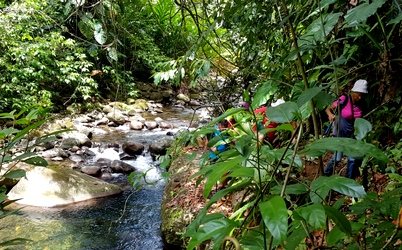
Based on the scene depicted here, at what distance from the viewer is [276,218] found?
0.55 metres

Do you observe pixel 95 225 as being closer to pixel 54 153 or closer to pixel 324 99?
pixel 54 153

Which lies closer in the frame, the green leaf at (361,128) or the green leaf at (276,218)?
the green leaf at (276,218)

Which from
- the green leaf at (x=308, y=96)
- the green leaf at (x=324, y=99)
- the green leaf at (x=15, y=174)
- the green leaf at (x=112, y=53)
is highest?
the green leaf at (x=112, y=53)

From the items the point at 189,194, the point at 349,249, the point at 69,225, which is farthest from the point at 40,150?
the point at 349,249

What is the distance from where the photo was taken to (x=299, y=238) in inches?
30.3

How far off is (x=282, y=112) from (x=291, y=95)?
29.4 inches

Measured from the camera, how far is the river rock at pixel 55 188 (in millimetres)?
4906

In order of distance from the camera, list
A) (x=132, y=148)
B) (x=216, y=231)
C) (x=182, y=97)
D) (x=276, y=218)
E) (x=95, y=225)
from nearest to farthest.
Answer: (x=276, y=218) < (x=216, y=231) < (x=95, y=225) < (x=132, y=148) < (x=182, y=97)

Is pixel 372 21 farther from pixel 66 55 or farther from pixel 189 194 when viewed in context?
Result: pixel 66 55

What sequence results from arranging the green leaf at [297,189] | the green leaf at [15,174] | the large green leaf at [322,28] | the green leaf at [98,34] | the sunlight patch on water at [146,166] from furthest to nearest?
the sunlight patch on water at [146,166] < the green leaf at [98,34] < the green leaf at [15,174] < the large green leaf at [322,28] < the green leaf at [297,189]

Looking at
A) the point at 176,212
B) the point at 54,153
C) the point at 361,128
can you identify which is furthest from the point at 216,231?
the point at 54,153

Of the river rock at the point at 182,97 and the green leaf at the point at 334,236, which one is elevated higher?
the green leaf at the point at 334,236

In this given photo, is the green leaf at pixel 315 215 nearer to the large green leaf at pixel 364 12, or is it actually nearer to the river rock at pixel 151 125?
the large green leaf at pixel 364 12

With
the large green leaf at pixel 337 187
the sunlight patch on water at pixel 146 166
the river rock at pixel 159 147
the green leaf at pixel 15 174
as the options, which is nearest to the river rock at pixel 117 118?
the river rock at pixel 159 147
